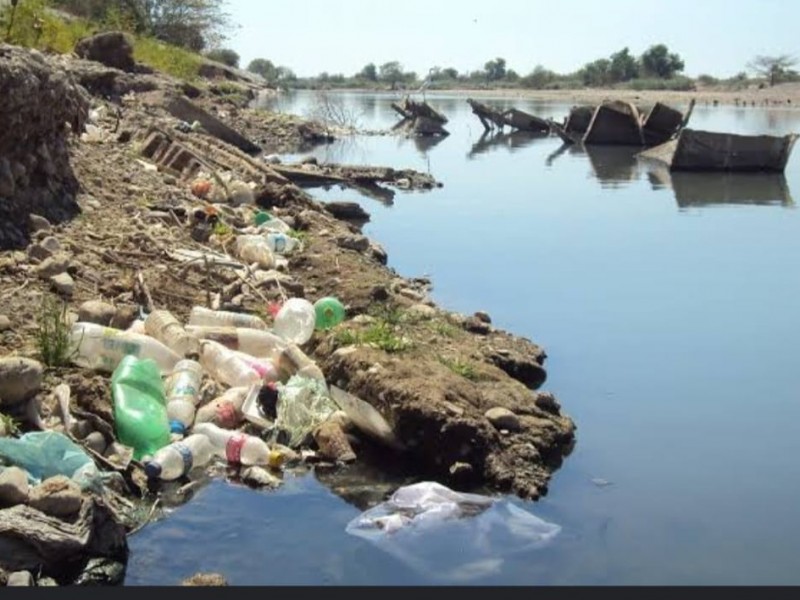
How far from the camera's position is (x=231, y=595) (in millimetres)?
3926

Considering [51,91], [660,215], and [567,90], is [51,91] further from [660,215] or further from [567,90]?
[567,90]

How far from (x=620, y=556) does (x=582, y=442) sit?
5.56 ft

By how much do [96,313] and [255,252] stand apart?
112 inches

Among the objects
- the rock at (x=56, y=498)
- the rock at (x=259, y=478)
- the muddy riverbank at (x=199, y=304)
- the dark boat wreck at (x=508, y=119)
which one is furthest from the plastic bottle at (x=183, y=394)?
the dark boat wreck at (x=508, y=119)

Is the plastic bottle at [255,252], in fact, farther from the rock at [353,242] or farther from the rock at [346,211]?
the rock at [346,211]

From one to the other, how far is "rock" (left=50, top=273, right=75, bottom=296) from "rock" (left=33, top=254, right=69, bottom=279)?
0.05 m

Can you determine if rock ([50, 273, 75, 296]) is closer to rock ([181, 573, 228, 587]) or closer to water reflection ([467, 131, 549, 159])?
rock ([181, 573, 228, 587])

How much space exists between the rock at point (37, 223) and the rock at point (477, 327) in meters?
3.27

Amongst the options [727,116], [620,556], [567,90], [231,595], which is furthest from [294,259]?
[567,90]

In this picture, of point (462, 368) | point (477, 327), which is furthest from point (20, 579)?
point (477, 327)

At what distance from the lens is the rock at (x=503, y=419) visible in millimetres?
6156

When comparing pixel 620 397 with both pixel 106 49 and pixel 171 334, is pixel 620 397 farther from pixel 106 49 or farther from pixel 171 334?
pixel 106 49

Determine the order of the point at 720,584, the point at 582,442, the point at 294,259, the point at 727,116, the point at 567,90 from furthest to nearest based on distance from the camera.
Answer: the point at 567,90 < the point at 727,116 < the point at 294,259 < the point at 582,442 < the point at 720,584

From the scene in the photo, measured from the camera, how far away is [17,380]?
201 inches
